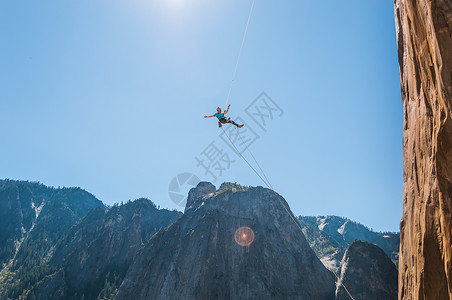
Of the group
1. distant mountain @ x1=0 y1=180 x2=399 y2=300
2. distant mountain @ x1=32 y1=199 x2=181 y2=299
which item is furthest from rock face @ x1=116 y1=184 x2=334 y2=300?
distant mountain @ x1=32 y1=199 x2=181 y2=299

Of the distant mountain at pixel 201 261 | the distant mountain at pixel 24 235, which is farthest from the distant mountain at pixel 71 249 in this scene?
the distant mountain at pixel 201 261

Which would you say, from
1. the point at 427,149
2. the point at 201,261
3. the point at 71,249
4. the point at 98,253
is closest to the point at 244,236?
the point at 201,261

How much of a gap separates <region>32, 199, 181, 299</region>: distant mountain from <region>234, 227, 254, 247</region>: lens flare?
4848cm

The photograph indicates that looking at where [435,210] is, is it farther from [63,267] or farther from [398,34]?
[63,267]

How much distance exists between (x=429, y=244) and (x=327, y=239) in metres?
157

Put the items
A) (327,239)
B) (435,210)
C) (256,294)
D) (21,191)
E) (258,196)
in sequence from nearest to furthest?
(435,210)
(256,294)
(258,196)
(327,239)
(21,191)

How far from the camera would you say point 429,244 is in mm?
9156

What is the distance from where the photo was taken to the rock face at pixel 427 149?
23.2 ft

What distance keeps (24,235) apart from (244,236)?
165 m

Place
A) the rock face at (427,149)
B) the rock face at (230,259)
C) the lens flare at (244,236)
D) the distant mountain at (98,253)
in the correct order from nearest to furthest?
the rock face at (427,149)
the rock face at (230,259)
the lens flare at (244,236)
the distant mountain at (98,253)

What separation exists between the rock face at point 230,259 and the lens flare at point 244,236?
0.40 meters

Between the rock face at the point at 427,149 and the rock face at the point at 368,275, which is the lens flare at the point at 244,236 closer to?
the rock face at the point at 368,275

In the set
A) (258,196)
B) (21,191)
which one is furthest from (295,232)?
(21,191)

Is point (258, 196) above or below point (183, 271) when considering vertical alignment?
above
